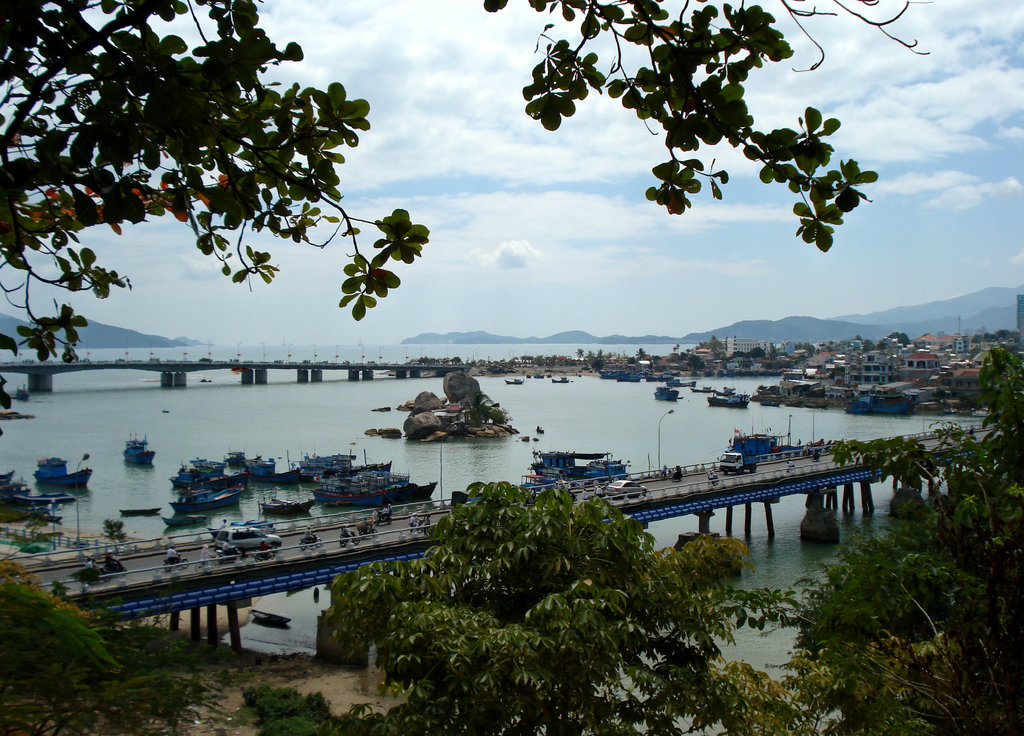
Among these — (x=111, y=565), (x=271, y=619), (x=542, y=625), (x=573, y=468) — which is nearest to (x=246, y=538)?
(x=271, y=619)

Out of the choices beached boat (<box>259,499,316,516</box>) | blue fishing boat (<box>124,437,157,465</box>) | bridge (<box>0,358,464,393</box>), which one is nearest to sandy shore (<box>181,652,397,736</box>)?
beached boat (<box>259,499,316,516</box>)

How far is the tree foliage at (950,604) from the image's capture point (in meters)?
2.01

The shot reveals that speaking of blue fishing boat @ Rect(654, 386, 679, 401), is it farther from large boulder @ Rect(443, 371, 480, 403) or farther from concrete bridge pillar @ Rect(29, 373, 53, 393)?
concrete bridge pillar @ Rect(29, 373, 53, 393)

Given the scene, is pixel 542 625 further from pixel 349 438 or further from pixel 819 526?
pixel 349 438

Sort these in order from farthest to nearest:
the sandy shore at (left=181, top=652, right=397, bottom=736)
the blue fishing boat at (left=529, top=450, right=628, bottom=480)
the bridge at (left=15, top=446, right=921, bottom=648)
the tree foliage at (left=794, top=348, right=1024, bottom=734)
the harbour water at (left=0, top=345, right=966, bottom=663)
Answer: the blue fishing boat at (left=529, top=450, right=628, bottom=480), the harbour water at (left=0, top=345, right=966, bottom=663), the bridge at (left=15, top=446, right=921, bottom=648), the sandy shore at (left=181, top=652, right=397, bottom=736), the tree foliage at (left=794, top=348, right=1024, bottom=734)

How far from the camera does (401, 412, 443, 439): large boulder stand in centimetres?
4144

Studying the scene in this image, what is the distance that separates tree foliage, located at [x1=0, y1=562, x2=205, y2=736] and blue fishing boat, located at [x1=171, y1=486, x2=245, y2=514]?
23.4 meters

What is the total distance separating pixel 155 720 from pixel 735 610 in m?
2.74

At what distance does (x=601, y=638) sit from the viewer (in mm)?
3066

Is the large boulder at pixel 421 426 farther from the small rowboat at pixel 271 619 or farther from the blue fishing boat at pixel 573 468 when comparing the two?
the small rowboat at pixel 271 619

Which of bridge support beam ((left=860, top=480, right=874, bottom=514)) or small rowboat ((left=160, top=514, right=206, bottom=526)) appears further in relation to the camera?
bridge support beam ((left=860, top=480, right=874, bottom=514))

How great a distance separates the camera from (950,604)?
3072 mm

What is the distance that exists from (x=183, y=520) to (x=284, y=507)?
125 inches

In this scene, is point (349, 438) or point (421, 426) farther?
point (421, 426)
